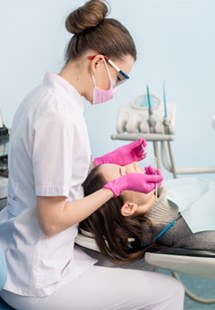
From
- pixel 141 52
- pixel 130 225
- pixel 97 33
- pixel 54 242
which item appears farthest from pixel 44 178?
pixel 141 52

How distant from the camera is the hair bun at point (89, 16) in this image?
4.46 ft

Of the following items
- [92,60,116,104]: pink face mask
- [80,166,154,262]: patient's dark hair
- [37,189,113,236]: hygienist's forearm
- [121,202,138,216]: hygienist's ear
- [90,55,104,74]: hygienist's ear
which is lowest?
[80,166,154,262]: patient's dark hair

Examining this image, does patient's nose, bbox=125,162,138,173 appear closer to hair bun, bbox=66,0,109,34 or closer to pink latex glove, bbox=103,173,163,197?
pink latex glove, bbox=103,173,163,197

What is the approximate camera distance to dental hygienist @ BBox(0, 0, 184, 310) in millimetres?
1228

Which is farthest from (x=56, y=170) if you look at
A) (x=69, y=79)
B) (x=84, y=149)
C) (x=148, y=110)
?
(x=148, y=110)

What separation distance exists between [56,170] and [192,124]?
1.22 m

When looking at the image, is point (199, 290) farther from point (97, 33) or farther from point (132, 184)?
point (97, 33)

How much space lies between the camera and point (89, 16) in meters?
1.36

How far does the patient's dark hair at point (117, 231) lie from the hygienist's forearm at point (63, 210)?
11 centimetres

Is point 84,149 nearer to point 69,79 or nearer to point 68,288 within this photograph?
point 69,79

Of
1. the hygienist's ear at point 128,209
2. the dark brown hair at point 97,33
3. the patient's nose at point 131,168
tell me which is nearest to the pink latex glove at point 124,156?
the patient's nose at point 131,168

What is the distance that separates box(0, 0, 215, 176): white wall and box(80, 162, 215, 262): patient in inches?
32.9

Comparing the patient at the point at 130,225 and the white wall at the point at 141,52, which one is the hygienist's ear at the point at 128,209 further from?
the white wall at the point at 141,52

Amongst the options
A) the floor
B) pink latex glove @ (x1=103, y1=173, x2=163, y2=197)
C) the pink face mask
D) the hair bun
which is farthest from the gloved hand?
the floor
